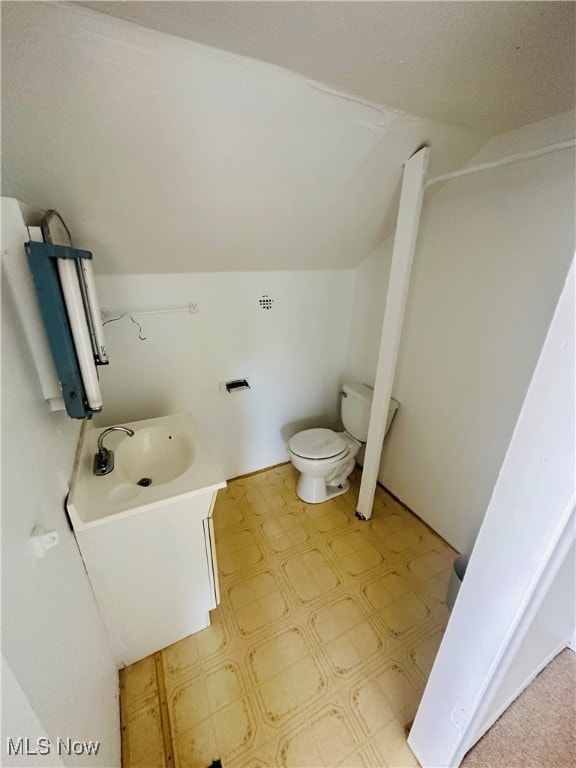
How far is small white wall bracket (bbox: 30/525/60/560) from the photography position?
63 centimetres

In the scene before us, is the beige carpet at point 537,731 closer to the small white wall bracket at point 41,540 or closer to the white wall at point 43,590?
the white wall at point 43,590

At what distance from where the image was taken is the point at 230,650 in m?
1.29

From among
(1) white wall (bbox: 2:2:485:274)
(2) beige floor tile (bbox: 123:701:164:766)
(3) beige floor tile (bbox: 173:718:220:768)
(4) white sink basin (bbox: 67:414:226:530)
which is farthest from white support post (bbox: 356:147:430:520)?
(2) beige floor tile (bbox: 123:701:164:766)

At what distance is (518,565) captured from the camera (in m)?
0.62

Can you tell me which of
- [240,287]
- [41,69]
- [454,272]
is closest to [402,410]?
[454,272]

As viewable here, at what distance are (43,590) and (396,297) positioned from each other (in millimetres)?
1526

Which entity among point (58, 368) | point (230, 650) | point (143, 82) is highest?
point (143, 82)

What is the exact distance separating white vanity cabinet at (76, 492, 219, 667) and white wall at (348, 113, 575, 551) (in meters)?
1.27

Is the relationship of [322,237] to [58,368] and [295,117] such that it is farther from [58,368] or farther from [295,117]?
[58,368]

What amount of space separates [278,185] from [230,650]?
1.90m

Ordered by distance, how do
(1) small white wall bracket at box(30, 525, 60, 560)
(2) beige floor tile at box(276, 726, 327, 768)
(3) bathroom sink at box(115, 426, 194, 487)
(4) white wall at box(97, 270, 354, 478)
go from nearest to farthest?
(1) small white wall bracket at box(30, 525, 60, 560) < (2) beige floor tile at box(276, 726, 327, 768) < (3) bathroom sink at box(115, 426, 194, 487) < (4) white wall at box(97, 270, 354, 478)

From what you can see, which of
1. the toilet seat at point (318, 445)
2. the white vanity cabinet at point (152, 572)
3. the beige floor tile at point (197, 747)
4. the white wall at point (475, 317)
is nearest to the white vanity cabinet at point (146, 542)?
the white vanity cabinet at point (152, 572)

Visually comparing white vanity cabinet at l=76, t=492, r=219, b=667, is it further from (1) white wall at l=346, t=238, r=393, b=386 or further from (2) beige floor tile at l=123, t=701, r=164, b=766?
(1) white wall at l=346, t=238, r=393, b=386

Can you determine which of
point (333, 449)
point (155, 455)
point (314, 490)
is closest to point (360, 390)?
point (333, 449)
